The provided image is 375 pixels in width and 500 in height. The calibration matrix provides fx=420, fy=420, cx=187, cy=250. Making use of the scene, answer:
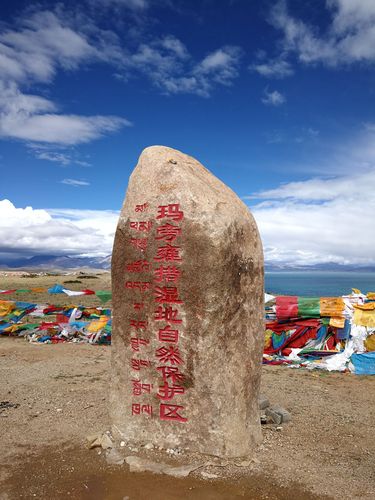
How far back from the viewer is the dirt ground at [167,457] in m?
5.54

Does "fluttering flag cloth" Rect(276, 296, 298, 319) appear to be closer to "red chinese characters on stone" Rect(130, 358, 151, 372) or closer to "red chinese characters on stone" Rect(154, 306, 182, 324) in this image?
"red chinese characters on stone" Rect(130, 358, 151, 372)

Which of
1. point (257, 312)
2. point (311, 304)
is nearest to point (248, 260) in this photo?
point (257, 312)

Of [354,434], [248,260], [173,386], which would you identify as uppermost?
[248,260]

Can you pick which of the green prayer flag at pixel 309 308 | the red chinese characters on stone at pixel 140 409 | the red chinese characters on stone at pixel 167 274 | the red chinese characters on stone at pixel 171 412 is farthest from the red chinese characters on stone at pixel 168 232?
the green prayer flag at pixel 309 308

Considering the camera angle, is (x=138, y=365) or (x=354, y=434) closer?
(x=138, y=365)

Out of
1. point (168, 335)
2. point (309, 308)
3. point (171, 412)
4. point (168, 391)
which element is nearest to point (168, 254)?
point (168, 335)

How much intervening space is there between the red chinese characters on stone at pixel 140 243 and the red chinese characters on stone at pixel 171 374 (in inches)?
72.8

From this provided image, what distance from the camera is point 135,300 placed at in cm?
663

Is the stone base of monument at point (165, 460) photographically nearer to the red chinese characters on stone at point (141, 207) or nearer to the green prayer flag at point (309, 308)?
the red chinese characters on stone at point (141, 207)

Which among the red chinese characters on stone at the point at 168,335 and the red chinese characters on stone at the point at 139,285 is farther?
the red chinese characters on stone at the point at 139,285

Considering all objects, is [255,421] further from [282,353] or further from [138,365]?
[282,353]

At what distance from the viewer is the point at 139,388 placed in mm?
6633

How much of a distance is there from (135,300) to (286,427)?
3752 millimetres

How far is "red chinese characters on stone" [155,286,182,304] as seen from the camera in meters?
6.26
